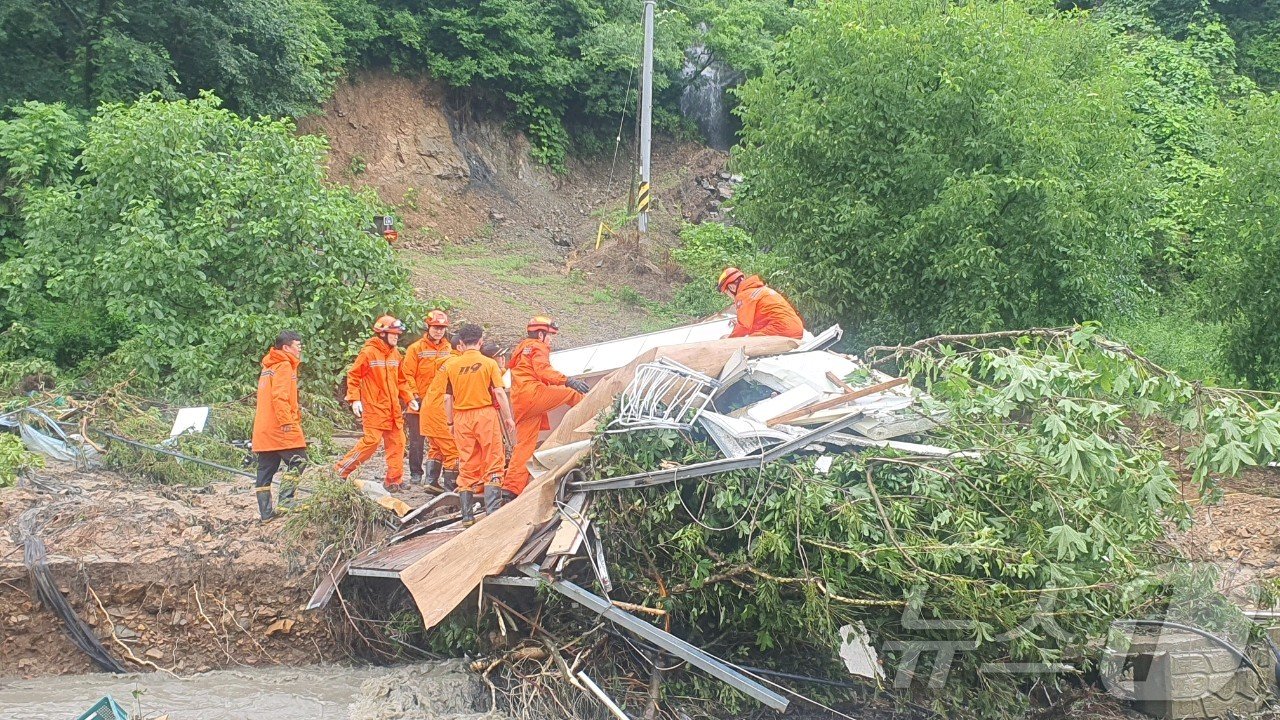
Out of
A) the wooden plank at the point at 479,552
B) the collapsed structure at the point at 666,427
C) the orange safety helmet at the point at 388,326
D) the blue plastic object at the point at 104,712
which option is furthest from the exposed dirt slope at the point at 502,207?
the blue plastic object at the point at 104,712

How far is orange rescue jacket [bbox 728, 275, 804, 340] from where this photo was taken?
8.55m

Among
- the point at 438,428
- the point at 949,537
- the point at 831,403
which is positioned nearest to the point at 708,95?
the point at 438,428

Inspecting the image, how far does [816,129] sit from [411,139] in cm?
1299

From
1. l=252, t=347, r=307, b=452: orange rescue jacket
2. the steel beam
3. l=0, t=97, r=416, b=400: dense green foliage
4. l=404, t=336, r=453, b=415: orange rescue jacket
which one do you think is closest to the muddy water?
the steel beam

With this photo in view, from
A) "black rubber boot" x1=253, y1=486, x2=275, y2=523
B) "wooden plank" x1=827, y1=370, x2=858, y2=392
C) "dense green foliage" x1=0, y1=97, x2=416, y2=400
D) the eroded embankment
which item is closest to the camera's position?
"wooden plank" x1=827, y1=370, x2=858, y2=392

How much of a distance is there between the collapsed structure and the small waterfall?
21.5 meters

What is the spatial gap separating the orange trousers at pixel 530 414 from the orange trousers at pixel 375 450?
156 centimetres

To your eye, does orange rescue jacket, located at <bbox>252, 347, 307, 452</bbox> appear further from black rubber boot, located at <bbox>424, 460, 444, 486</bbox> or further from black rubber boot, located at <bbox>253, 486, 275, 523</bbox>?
black rubber boot, located at <bbox>424, 460, 444, 486</bbox>

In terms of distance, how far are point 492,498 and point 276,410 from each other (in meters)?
1.92

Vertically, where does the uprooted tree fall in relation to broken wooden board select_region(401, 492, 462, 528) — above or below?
above

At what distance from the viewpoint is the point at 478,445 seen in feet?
25.5

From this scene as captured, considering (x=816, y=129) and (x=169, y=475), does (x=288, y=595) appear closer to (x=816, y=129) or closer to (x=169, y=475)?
(x=169, y=475)

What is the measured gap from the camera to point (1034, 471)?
564 cm

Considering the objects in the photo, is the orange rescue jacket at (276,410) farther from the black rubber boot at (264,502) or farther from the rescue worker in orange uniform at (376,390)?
the rescue worker in orange uniform at (376,390)
